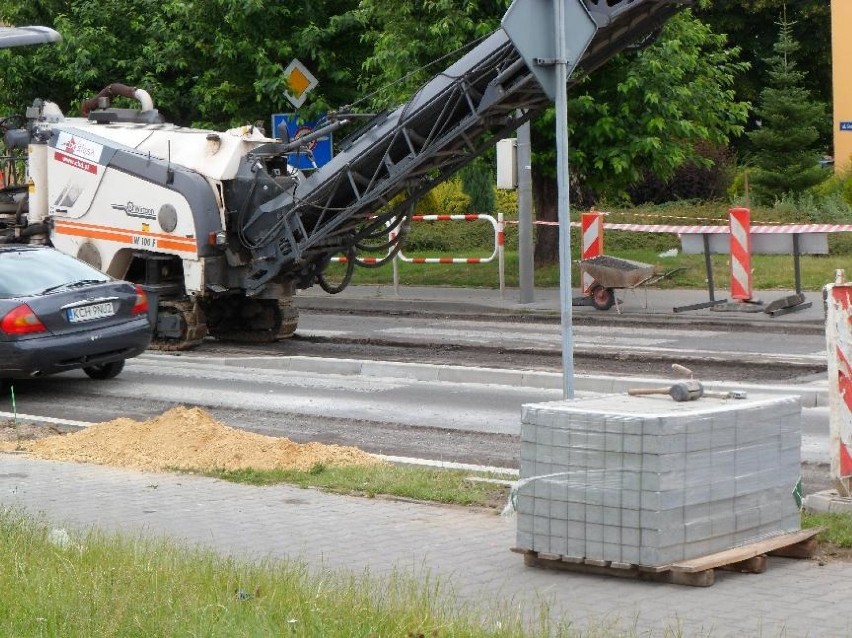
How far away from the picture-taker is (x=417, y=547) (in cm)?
803

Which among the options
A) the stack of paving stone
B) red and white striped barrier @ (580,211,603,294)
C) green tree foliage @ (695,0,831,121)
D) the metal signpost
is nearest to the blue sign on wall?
red and white striped barrier @ (580,211,603,294)

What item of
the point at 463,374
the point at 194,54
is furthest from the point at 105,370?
the point at 194,54

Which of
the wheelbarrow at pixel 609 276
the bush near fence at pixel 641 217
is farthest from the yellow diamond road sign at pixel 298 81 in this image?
the wheelbarrow at pixel 609 276

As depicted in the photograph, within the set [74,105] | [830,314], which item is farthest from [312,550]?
[74,105]

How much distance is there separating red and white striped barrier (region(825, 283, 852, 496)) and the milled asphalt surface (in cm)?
118

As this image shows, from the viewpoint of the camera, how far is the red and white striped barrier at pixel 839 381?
855 cm

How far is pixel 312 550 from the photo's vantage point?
7980 mm

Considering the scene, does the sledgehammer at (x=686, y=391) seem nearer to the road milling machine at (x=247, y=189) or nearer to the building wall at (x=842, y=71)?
the road milling machine at (x=247, y=189)

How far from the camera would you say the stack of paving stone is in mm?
7035

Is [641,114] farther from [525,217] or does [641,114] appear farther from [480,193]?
[480,193]

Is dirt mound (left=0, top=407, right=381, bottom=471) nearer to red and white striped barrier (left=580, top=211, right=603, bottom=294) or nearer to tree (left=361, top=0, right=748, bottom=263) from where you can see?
red and white striped barrier (left=580, top=211, right=603, bottom=294)

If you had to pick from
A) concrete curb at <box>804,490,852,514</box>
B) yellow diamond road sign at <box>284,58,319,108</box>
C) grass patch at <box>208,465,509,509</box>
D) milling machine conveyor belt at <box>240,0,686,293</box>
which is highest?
yellow diamond road sign at <box>284,58,319,108</box>

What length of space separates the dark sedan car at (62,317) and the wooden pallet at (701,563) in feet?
26.4

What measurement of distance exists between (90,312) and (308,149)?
436 cm
